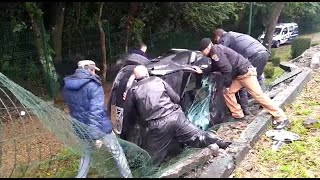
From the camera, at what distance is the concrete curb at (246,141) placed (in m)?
3.94

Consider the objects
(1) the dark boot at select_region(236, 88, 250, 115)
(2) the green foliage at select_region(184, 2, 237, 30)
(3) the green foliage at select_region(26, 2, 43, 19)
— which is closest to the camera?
(1) the dark boot at select_region(236, 88, 250, 115)

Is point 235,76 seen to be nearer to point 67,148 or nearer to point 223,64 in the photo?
point 223,64

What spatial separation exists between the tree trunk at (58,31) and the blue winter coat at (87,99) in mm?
7063

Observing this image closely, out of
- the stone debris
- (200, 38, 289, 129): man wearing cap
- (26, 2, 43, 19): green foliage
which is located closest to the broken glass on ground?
(200, 38, 289, 129): man wearing cap

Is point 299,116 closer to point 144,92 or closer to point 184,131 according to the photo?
point 184,131

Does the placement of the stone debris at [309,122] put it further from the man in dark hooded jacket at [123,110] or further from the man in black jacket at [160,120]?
the man in dark hooded jacket at [123,110]

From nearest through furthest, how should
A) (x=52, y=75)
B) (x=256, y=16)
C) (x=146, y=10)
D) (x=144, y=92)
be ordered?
(x=144, y=92) < (x=52, y=75) < (x=146, y=10) < (x=256, y=16)

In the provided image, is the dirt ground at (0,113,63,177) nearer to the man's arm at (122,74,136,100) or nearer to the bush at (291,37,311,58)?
the man's arm at (122,74,136,100)

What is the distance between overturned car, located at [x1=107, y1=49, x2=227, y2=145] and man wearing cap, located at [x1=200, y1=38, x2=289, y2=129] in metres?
0.17

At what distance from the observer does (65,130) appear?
12.4 ft

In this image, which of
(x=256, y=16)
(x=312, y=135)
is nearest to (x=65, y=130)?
(x=312, y=135)

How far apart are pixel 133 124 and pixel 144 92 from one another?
532 mm

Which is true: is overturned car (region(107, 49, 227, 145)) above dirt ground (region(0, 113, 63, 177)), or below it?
above

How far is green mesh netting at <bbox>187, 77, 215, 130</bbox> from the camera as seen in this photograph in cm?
557
